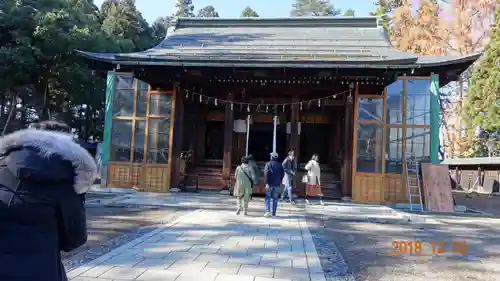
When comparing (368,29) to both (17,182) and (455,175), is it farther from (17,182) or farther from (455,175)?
(455,175)

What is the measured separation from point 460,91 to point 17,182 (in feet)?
93.1

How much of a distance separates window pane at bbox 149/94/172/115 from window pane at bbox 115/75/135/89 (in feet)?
3.28

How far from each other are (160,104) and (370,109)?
24.0ft

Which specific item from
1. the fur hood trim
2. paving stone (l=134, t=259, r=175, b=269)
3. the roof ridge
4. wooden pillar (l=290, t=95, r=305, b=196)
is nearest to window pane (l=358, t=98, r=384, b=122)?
wooden pillar (l=290, t=95, r=305, b=196)

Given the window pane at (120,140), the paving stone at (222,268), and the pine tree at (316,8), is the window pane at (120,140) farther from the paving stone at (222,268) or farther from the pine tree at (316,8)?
the pine tree at (316,8)

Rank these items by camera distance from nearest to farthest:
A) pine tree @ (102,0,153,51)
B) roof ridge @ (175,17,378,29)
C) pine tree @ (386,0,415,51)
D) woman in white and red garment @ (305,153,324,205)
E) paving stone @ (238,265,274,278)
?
paving stone @ (238,265,274,278)
woman in white and red garment @ (305,153,324,205)
roof ridge @ (175,17,378,29)
pine tree @ (386,0,415,51)
pine tree @ (102,0,153,51)

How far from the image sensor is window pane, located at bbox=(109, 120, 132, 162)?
12500mm

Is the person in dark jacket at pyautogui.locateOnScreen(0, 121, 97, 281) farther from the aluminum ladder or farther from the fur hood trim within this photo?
the aluminum ladder

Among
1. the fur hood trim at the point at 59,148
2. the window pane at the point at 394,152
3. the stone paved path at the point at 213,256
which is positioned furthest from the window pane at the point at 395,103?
the fur hood trim at the point at 59,148

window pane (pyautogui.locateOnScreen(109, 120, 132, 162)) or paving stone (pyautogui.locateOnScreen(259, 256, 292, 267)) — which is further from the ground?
window pane (pyautogui.locateOnScreen(109, 120, 132, 162))

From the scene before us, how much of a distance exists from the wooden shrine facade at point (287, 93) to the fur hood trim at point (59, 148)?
9483 mm

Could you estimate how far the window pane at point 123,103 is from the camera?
12.6 m

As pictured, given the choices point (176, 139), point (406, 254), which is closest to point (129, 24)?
point (176, 139)

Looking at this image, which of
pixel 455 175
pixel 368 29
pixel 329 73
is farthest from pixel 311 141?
pixel 455 175
